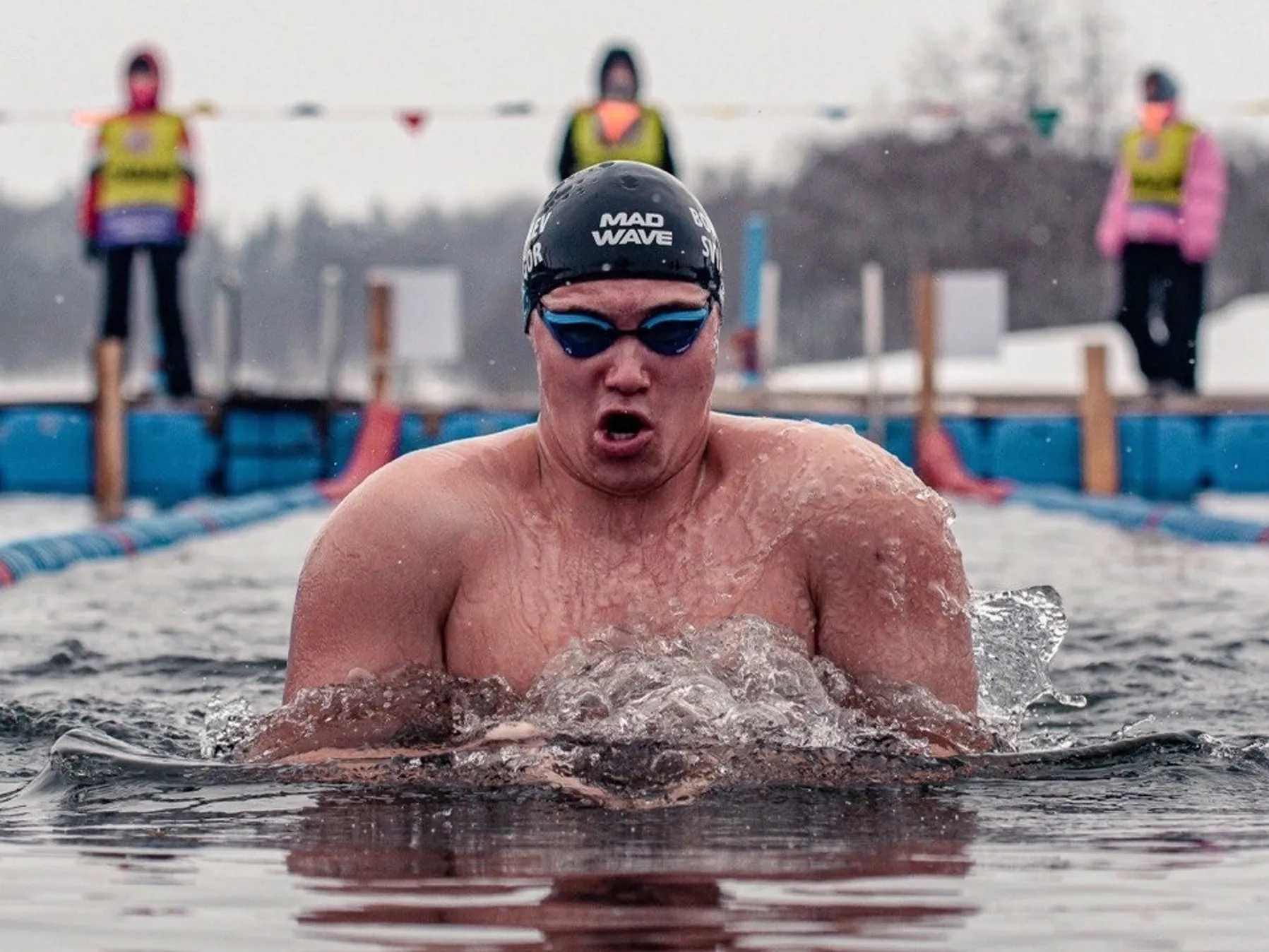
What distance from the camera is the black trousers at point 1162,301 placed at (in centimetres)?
1485

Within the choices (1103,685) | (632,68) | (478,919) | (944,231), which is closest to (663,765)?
(478,919)

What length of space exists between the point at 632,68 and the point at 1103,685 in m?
7.93

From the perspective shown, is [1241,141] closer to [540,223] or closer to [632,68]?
[632,68]

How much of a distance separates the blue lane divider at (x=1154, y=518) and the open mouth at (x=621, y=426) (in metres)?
6.39

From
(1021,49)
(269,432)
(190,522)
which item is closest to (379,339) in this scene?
(269,432)

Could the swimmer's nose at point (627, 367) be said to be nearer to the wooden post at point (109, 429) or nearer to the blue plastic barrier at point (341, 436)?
the wooden post at point (109, 429)

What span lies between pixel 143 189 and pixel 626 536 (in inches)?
436

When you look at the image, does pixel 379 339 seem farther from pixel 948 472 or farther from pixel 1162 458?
pixel 1162 458

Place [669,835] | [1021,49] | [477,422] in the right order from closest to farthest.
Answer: [669,835] → [477,422] → [1021,49]

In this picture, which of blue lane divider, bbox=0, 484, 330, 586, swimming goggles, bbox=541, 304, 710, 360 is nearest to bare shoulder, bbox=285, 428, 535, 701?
swimming goggles, bbox=541, 304, 710, 360

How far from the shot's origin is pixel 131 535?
9141 millimetres

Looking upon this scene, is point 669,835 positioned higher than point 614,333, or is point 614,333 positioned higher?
point 614,333

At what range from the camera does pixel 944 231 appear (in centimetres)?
4516

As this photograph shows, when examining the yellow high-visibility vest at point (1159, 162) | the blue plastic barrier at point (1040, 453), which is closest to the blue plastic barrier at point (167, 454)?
the blue plastic barrier at point (1040, 453)
